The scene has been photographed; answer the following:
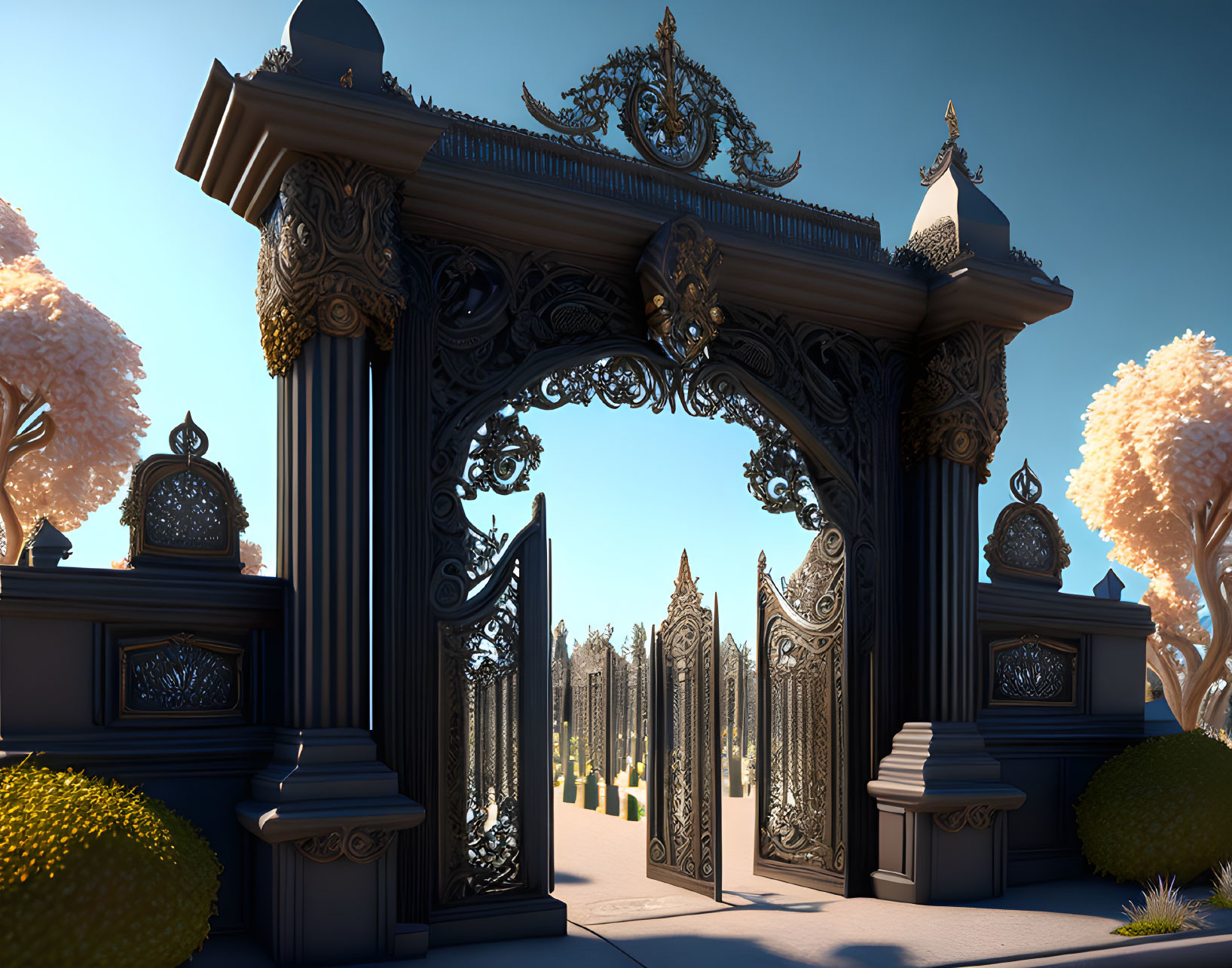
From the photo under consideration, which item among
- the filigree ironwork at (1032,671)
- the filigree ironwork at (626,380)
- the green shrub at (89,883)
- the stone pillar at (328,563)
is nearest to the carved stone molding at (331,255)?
the stone pillar at (328,563)

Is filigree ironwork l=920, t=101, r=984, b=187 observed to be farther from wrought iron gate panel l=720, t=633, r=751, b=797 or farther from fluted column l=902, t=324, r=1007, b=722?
wrought iron gate panel l=720, t=633, r=751, b=797

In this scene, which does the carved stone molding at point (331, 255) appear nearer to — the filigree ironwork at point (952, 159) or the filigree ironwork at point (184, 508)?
the filigree ironwork at point (184, 508)

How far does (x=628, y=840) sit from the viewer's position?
8.59 meters

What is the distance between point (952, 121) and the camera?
7195 mm

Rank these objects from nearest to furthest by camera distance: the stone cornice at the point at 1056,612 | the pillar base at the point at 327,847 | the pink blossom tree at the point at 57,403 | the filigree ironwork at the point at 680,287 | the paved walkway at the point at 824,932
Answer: the pillar base at the point at 327,847 < the paved walkway at the point at 824,932 < the filigree ironwork at the point at 680,287 < the stone cornice at the point at 1056,612 < the pink blossom tree at the point at 57,403

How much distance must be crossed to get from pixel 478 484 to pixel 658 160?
7.21 feet

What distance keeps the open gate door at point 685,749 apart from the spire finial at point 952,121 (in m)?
3.41

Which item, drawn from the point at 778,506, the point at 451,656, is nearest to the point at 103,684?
the point at 451,656

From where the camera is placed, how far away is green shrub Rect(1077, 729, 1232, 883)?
20.7 ft

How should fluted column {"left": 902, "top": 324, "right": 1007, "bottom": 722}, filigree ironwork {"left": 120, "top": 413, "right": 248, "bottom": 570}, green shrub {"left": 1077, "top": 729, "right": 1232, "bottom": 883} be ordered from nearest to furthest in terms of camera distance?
filigree ironwork {"left": 120, "top": 413, "right": 248, "bottom": 570} < green shrub {"left": 1077, "top": 729, "right": 1232, "bottom": 883} < fluted column {"left": 902, "top": 324, "right": 1007, "bottom": 722}

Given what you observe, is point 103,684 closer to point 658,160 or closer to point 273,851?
point 273,851

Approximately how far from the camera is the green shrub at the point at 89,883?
11.9 ft

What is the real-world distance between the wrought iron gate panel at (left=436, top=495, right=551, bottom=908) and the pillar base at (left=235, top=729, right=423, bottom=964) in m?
0.52

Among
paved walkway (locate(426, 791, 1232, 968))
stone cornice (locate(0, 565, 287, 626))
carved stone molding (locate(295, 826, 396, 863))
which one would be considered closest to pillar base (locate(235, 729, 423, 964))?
carved stone molding (locate(295, 826, 396, 863))
